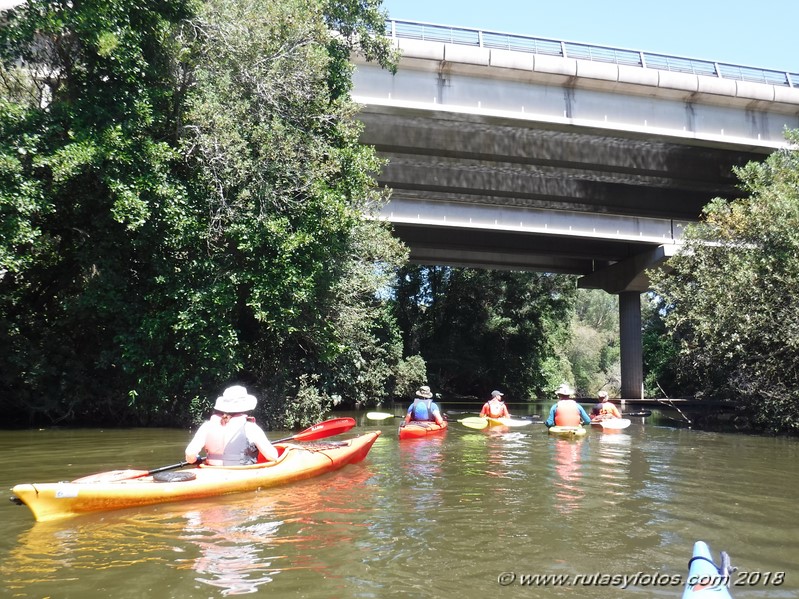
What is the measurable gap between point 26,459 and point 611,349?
5648cm

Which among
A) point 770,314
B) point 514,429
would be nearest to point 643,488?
point 514,429

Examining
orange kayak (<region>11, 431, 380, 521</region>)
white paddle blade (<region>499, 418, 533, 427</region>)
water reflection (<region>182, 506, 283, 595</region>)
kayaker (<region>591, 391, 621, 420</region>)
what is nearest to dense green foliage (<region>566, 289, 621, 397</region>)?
kayaker (<region>591, 391, 621, 420</region>)

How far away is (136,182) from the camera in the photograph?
42.1 ft

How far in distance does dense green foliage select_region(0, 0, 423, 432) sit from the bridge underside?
5508 millimetres

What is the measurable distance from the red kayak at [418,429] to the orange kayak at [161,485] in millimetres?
4251

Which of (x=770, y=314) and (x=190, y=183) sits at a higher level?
(x=190, y=183)

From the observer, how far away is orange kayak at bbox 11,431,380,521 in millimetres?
6410

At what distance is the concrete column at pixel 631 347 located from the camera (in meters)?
29.4

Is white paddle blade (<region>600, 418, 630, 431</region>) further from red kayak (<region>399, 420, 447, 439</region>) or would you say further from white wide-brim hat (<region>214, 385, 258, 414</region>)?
white wide-brim hat (<region>214, 385, 258, 414</region>)

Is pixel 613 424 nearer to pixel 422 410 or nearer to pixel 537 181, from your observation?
pixel 422 410

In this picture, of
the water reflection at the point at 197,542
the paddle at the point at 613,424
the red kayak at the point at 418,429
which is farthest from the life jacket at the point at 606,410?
the water reflection at the point at 197,542

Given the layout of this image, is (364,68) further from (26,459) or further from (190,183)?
(26,459)

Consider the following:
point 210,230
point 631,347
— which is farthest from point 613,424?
point 631,347

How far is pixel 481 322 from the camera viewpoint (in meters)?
35.8
